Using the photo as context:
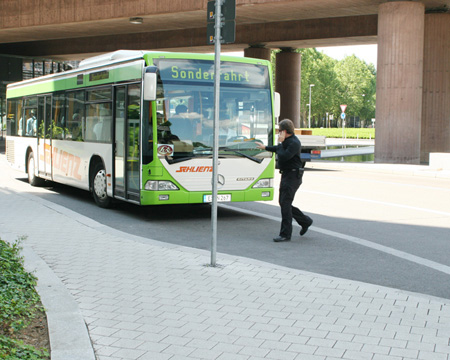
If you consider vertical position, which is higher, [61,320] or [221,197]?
[221,197]

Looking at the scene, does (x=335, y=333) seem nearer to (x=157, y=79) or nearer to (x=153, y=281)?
(x=153, y=281)

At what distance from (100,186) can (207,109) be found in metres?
3.00

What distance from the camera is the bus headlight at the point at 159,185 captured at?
10516mm

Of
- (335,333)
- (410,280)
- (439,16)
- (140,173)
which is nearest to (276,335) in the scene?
(335,333)

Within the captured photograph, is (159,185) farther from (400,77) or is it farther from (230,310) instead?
(400,77)

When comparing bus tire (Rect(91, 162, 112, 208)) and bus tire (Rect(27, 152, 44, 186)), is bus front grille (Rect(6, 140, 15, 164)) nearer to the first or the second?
bus tire (Rect(27, 152, 44, 186))

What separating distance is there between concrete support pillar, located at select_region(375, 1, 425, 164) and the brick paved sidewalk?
63.3 ft

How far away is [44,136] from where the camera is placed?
1563cm

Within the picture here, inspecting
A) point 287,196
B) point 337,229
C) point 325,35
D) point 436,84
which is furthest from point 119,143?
point 325,35

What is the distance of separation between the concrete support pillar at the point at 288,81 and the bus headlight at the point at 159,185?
107ft

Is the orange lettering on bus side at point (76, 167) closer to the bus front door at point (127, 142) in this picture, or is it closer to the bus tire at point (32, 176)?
the bus front door at point (127, 142)

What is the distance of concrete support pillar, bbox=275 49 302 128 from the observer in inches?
1670

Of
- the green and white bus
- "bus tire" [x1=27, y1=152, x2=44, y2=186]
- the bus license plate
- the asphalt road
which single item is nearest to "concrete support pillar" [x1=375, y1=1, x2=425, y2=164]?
the asphalt road

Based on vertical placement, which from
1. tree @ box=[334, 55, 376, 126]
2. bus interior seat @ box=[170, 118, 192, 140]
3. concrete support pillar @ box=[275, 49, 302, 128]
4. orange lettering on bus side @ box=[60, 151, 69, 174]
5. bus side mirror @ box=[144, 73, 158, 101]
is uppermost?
tree @ box=[334, 55, 376, 126]
